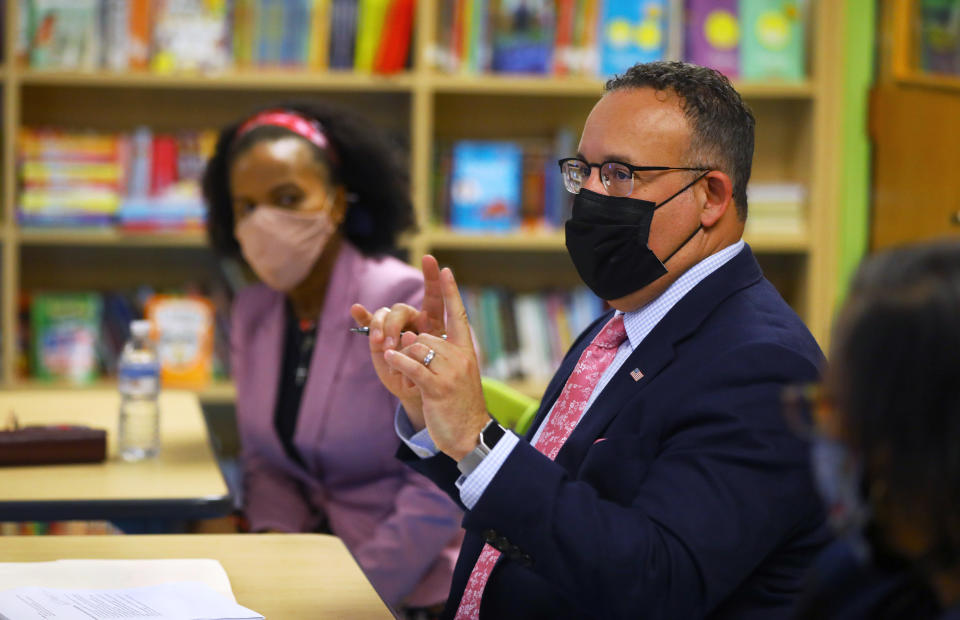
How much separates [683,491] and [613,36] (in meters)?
2.56

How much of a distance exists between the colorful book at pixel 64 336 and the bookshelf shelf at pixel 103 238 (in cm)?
20

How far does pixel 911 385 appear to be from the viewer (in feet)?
2.32

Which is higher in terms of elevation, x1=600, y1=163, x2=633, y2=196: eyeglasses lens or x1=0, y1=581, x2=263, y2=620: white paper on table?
x1=600, y1=163, x2=633, y2=196: eyeglasses lens

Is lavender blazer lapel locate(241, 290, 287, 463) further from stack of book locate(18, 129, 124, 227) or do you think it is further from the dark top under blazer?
stack of book locate(18, 129, 124, 227)

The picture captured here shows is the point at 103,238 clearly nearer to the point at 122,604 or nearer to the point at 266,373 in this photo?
the point at 266,373

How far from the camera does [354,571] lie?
1444 millimetres

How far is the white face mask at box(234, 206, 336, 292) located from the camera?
7.80ft

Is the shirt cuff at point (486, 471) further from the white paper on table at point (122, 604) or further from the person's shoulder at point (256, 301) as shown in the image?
the person's shoulder at point (256, 301)

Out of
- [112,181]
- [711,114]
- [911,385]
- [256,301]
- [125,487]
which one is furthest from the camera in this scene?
[112,181]

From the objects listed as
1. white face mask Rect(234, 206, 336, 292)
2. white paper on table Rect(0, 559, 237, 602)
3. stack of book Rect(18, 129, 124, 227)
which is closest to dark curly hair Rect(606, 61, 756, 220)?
white paper on table Rect(0, 559, 237, 602)

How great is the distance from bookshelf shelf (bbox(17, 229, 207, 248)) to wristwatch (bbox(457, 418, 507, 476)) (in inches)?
94.3

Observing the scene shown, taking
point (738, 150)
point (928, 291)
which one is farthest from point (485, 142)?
point (928, 291)

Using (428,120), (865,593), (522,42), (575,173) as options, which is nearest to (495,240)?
(428,120)

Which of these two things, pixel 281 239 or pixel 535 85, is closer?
pixel 281 239
